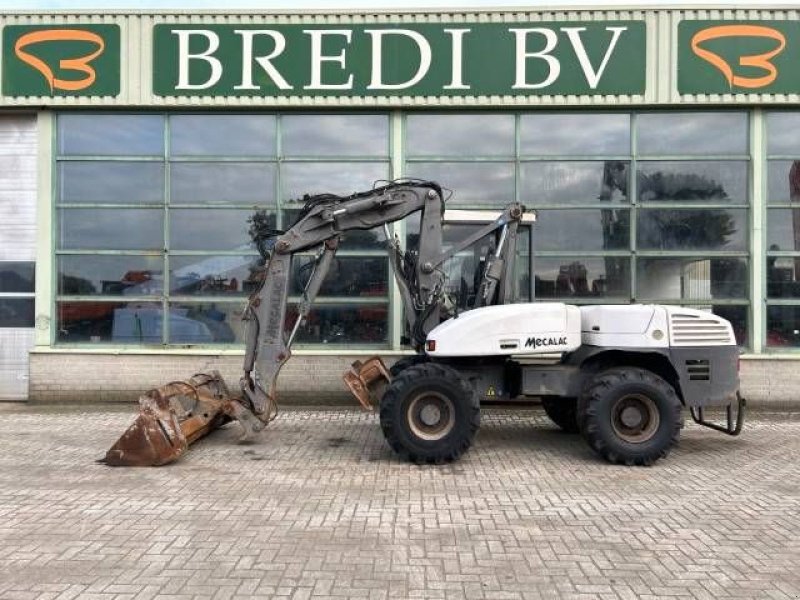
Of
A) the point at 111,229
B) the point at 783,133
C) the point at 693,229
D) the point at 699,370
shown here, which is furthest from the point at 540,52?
the point at 111,229

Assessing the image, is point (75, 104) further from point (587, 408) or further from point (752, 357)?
point (752, 357)

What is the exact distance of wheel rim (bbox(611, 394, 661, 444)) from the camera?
23.7 ft

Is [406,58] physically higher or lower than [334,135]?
higher

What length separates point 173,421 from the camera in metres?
7.27

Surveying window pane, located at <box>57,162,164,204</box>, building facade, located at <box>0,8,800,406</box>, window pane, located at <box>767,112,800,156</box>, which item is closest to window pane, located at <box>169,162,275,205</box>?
building facade, located at <box>0,8,800,406</box>

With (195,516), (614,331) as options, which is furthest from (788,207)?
(195,516)

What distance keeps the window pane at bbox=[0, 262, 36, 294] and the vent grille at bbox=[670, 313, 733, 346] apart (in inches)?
373

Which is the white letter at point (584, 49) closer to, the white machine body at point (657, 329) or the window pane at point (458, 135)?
the window pane at point (458, 135)

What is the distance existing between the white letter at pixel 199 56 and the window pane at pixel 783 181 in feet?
27.9

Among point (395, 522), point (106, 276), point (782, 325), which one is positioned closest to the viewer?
point (395, 522)

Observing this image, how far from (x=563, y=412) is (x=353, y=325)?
12.0ft

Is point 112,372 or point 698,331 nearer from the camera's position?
point 698,331

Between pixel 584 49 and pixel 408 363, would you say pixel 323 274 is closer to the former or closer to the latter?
pixel 408 363

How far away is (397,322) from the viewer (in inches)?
430
